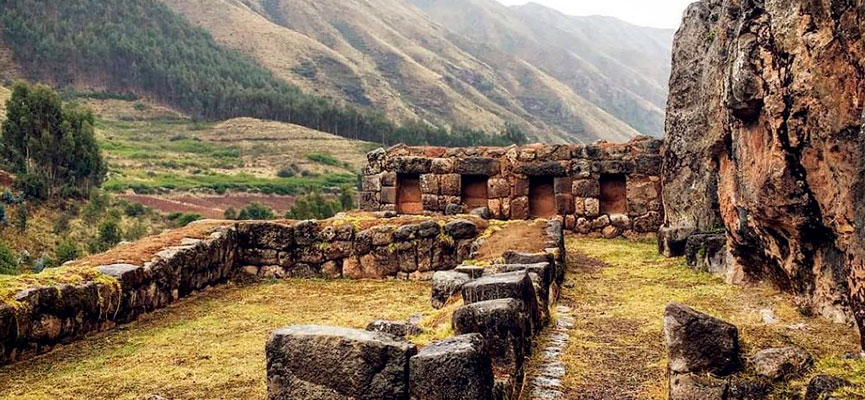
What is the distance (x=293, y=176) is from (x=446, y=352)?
69.1 m

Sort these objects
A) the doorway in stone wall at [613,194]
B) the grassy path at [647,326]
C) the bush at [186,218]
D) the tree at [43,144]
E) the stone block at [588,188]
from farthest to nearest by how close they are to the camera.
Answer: the tree at [43,144] < the bush at [186,218] < the doorway in stone wall at [613,194] < the stone block at [588,188] < the grassy path at [647,326]

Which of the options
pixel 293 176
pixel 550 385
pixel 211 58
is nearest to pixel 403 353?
pixel 550 385

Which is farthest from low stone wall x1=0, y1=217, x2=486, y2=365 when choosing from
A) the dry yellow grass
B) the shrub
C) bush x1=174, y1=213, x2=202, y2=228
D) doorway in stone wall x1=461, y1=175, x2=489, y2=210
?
bush x1=174, y1=213, x2=202, y2=228

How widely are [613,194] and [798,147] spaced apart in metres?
12.8

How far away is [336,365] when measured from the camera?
5102 mm

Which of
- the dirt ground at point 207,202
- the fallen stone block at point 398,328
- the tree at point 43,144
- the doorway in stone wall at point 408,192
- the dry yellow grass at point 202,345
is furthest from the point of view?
the dirt ground at point 207,202

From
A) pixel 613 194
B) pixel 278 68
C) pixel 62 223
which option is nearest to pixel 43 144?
pixel 62 223

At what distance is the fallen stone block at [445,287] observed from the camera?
29.8 ft

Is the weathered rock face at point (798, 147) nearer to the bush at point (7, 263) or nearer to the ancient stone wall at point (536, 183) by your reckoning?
the ancient stone wall at point (536, 183)

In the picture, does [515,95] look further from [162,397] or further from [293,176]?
[162,397]

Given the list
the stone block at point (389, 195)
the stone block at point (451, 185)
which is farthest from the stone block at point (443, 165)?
the stone block at point (389, 195)

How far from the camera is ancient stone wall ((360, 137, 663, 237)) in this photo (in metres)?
18.7

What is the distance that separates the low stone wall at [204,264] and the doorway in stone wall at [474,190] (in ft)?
21.0

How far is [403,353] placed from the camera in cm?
505
